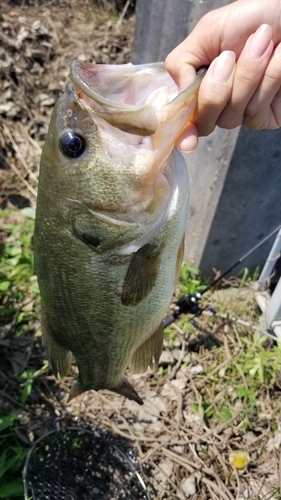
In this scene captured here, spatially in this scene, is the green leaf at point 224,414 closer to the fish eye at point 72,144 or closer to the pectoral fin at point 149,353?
the pectoral fin at point 149,353

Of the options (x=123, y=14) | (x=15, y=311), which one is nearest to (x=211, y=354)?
(x=15, y=311)

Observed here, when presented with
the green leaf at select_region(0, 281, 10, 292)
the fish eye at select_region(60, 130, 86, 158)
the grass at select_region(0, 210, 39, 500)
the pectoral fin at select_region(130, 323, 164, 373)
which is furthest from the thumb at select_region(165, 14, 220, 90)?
the green leaf at select_region(0, 281, 10, 292)

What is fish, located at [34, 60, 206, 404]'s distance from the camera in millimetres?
1460

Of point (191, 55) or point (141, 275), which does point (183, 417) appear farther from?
point (191, 55)

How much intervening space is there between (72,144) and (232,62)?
21.3 inches

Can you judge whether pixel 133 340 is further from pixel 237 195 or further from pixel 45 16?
pixel 45 16

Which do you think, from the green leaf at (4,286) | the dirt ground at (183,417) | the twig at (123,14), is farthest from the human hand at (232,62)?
the twig at (123,14)

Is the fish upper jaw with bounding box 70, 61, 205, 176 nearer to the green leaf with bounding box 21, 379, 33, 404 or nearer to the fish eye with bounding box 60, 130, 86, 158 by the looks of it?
the fish eye with bounding box 60, 130, 86, 158

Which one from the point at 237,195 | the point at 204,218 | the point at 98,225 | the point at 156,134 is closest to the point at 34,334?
the point at 204,218

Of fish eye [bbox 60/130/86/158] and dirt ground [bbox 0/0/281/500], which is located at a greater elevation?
fish eye [bbox 60/130/86/158]

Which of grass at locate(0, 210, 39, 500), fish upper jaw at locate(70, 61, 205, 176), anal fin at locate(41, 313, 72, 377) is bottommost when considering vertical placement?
grass at locate(0, 210, 39, 500)

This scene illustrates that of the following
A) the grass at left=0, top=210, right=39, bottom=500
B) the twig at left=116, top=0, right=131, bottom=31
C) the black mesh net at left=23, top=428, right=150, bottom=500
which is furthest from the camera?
the twig at left=116, top=0, right=131, bottom=31

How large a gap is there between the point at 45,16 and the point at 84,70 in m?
4.73

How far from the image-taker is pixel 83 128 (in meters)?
1.47
